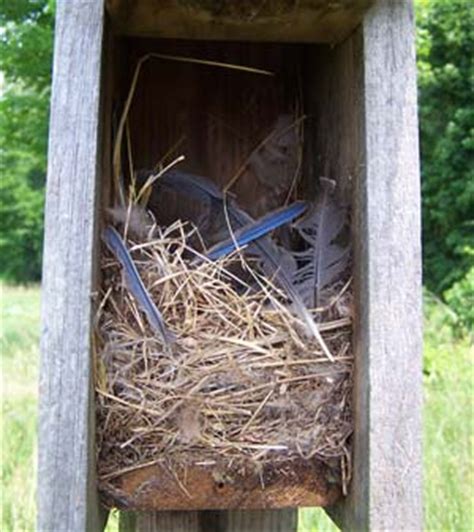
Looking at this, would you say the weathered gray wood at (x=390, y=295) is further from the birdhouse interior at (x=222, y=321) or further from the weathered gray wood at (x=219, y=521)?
the weathered gray wood at (x=219, y=521)

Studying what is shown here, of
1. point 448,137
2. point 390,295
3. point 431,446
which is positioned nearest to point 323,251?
point 390,295

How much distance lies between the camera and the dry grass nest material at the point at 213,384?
0.94 m

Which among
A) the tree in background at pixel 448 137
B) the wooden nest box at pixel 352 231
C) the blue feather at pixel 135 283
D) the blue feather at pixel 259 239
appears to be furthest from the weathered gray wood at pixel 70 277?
the tree in background at pixel 448 137

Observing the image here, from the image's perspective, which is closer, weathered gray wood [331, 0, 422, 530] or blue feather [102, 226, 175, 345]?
weathered gray wood [331, 0, 422, 530]

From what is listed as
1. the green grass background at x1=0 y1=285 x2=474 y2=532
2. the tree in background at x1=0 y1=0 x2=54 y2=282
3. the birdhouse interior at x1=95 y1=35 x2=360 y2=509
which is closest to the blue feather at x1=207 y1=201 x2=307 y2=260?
the birdhouse interior at x1=95 y1=35 x2=360 y2=509

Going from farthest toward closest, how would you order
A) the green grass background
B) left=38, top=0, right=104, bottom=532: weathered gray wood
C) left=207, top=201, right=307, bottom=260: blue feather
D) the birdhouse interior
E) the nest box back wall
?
the green grass background, the nest box back wall, left=207, top=201, right=307, bottom=260: blue feather, the birdhouse interior, left=38, top=0, right=104, bottom=532: weathered gray wood

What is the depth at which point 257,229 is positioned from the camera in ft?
3.77

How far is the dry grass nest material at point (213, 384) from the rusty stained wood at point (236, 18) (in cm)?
26

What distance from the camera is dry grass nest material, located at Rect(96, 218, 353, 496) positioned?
942 mm

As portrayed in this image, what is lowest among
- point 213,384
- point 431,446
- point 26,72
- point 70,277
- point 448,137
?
point 431,446

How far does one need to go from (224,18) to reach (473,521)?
137 centimetres

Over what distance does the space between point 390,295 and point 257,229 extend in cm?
29

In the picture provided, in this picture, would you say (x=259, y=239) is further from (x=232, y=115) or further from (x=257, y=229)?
(x=232, y=115)

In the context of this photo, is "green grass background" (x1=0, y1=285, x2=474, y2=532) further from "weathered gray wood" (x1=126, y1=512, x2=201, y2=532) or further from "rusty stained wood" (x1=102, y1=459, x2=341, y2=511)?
"rusty stained wood" (x1=102, y1=459, x2=341, y2=511)
